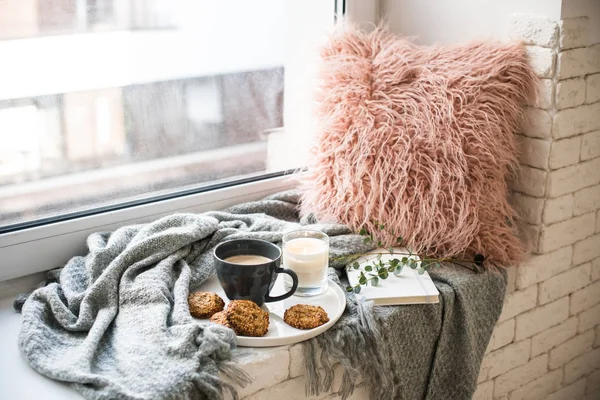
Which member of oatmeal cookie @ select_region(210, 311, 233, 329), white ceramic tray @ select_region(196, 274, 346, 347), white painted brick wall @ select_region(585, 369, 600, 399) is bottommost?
white painted brick wall @ select_region(585, 369, 600, 399)

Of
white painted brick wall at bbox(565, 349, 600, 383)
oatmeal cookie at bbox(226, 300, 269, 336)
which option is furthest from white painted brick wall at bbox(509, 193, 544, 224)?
oatmeal cookie at bbox(226, 300, 269, 336)

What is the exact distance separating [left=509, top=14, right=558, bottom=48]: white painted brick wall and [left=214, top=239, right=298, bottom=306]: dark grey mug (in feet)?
2.44

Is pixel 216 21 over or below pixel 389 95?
over

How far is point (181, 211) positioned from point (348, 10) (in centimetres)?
67

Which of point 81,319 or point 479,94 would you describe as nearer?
point 81,319

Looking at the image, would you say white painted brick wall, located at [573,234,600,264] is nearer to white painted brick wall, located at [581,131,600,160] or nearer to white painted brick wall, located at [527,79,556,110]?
white painted brick wall, located at [581,131,600,160]

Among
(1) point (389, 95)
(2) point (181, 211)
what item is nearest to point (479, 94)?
(1) point (389, 95)

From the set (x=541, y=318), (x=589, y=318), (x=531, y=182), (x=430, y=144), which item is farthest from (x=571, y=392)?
(x=430, y=144)

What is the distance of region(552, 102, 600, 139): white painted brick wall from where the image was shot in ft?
5.18

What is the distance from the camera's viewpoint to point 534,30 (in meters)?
1.56

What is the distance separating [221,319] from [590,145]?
98 centimetres

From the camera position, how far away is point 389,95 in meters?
1.57

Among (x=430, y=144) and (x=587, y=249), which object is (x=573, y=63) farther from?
(x=587, y=249)

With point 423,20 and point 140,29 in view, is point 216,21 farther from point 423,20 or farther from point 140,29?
point 423,20
